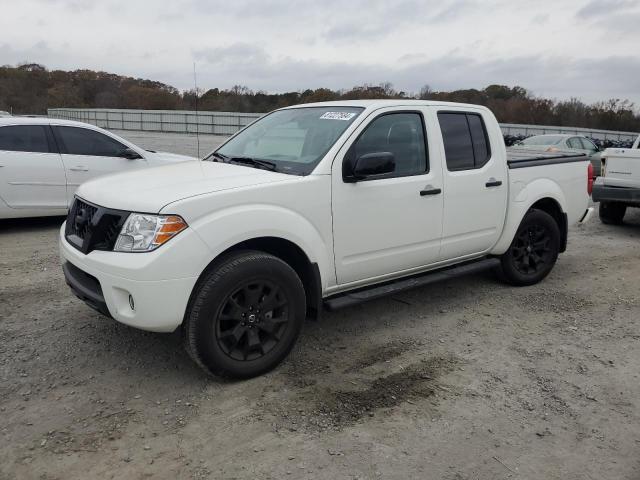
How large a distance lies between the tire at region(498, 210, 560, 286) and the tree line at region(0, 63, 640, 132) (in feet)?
106

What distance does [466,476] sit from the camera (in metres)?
2.63

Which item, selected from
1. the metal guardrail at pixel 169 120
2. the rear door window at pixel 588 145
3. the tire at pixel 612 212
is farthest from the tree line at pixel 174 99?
the tire at pixel 612 212

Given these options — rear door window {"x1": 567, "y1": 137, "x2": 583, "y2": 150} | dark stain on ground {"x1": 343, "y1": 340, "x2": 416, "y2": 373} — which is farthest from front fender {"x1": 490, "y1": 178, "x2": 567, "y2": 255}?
rear door window {"x1": 567, "y1": 137, "x2": 583, "y2": 150}

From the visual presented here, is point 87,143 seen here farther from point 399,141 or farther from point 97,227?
point 399,141

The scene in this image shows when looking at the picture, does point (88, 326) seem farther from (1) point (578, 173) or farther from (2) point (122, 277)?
(1) point (578, 173)

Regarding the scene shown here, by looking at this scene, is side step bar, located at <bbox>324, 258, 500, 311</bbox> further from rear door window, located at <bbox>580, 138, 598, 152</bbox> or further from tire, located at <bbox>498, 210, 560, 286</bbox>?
rear door window, located at <bbox>580, 138, 598, 152</bbox>

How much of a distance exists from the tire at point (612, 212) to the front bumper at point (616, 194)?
1.67 ft

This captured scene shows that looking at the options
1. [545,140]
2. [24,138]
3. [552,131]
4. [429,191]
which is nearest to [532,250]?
[429,191]

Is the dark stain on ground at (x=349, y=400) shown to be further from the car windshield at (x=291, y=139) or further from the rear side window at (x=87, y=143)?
the rear side window at (x=87, y=143)

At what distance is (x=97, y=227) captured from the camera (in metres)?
3.28

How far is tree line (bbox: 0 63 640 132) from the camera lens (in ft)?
138

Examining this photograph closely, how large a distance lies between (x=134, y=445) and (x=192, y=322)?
724 millimetres

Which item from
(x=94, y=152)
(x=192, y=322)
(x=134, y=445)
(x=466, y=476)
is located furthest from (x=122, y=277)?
(x=94, y=152)

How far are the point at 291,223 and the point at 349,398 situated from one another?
117cm
